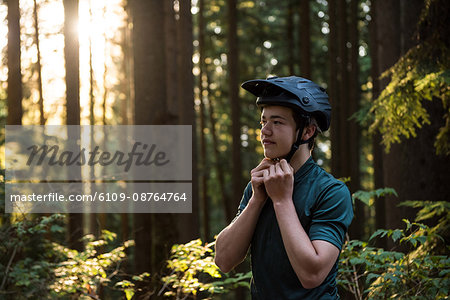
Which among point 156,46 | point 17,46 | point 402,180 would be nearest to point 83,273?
point 156,46

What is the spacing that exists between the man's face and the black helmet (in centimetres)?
6

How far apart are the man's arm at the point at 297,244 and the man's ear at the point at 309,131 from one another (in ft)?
1.16

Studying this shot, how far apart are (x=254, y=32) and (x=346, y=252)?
62.4ft

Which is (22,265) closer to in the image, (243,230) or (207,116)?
(243,230)

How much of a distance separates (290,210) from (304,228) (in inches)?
7.2

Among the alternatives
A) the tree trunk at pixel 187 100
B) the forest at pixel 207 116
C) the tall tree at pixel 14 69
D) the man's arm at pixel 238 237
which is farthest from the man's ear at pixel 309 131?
the tall tree at pixel 14 69

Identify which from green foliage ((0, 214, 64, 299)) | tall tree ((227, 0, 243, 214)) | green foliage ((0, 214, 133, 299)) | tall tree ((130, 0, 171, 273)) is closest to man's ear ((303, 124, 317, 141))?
green foliage ((0, 214, 133, 299))

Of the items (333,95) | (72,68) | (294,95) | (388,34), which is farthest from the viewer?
(333,95)

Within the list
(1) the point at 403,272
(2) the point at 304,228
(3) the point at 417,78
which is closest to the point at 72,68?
(3) the point at 417,78

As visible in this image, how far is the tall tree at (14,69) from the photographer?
12.2 metres

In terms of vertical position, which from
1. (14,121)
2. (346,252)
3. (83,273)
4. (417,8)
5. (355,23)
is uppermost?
(355,23)

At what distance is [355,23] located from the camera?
19125 millimetres

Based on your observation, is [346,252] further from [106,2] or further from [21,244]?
[106,2]

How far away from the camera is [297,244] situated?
100.0 inches
